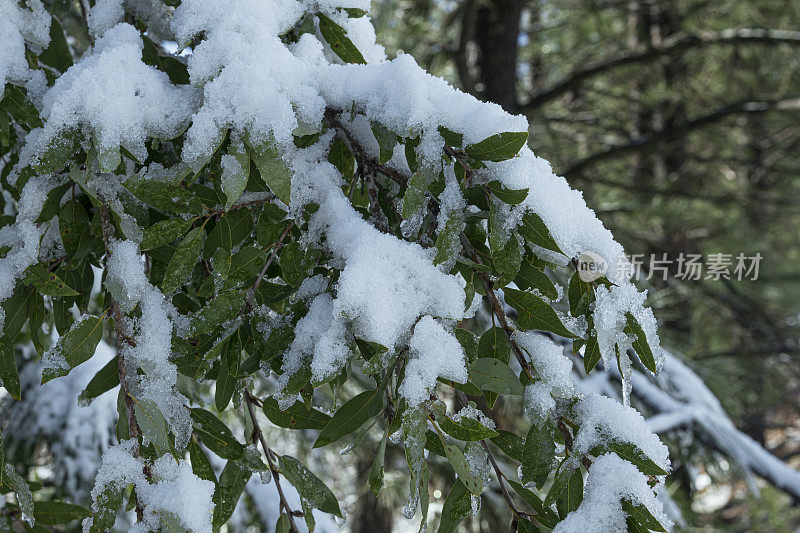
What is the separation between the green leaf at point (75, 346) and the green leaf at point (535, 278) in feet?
1.27

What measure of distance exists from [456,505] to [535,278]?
0.21 metres

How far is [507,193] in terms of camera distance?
516 mm

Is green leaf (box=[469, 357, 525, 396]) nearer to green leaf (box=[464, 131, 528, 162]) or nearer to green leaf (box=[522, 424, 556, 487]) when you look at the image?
green leaf (box=[522, 424, 556, 487])

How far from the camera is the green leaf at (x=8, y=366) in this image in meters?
0.62

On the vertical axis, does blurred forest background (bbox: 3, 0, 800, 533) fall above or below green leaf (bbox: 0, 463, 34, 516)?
below

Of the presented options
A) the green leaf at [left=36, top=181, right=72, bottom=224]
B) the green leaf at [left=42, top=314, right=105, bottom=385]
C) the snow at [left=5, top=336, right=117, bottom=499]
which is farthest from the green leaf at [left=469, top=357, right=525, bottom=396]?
the snow at [left=5, top=336, right=117, bottom=499]

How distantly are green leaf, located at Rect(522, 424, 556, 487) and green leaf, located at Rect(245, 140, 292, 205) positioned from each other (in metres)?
0.29

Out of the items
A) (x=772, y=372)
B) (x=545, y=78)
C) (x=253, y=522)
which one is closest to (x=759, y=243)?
(x=772, y=372)

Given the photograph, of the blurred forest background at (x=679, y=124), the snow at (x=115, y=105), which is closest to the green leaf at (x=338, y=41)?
the snow at (x=115, y=105)

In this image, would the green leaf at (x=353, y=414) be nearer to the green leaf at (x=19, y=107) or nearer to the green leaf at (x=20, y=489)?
the green leaf at (x=20, y=489)

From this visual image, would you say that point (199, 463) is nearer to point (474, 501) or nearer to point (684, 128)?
point (474, 501)

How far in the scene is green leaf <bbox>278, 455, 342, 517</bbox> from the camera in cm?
65

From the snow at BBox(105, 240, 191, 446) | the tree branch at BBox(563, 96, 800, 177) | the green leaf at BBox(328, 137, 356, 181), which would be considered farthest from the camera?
the tree branch at BBox(563, 96, 800, 177)

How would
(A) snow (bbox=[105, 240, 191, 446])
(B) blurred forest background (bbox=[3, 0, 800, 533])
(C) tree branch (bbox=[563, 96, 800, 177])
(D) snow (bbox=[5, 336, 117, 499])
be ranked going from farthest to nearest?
(C) tree branch (bbox=[563, 96, 800, 177]) < (B) blurred forest background (bbox=[3, 0, 800, 533]) < (D) snow (bbox=[5, 336, 117, 499]) < (A) snow (bbox=[105, 240, 191, 446])
